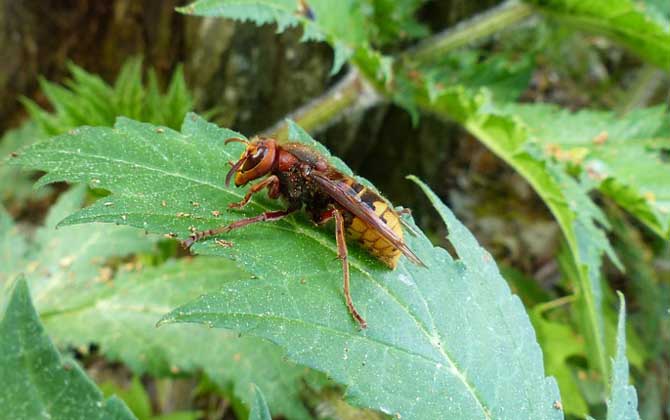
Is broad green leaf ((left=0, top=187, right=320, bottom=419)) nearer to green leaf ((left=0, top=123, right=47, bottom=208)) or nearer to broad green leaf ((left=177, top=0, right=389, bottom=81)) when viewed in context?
broad green leaf ((left=177, top=0, right=389, bottom=81))

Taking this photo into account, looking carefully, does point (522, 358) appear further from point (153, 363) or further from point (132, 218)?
point (153, 363)

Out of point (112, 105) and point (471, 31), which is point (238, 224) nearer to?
point (112, 105)

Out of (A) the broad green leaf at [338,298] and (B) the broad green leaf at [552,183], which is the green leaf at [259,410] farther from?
(B) the broad green leaf at [552,183]

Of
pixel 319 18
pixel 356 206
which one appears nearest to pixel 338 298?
pixel 356 206

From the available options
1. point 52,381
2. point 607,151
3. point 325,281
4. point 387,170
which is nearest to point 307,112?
point 387,170

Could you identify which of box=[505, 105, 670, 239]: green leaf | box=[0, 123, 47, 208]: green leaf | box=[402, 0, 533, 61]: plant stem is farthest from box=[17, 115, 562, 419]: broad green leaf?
box=[0, 123, 47, 208]: green leaf

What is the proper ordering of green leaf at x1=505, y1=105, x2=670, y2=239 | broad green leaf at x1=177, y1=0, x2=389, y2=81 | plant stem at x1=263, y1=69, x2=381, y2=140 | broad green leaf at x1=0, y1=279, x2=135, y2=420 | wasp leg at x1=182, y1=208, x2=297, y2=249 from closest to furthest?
broad green leaf at x1=0, y1=279, x2=135, y2=420 < wasp leg at x1=182, y1=208, x2=297, y2=249 < broad green leaf at x1=177, y1=0, x2=389, y2=81 < green leaf at x1=505, y1=105, x2=670, y2=239 < plant stem at x1=263, y1=69, x2=381, y2=140
